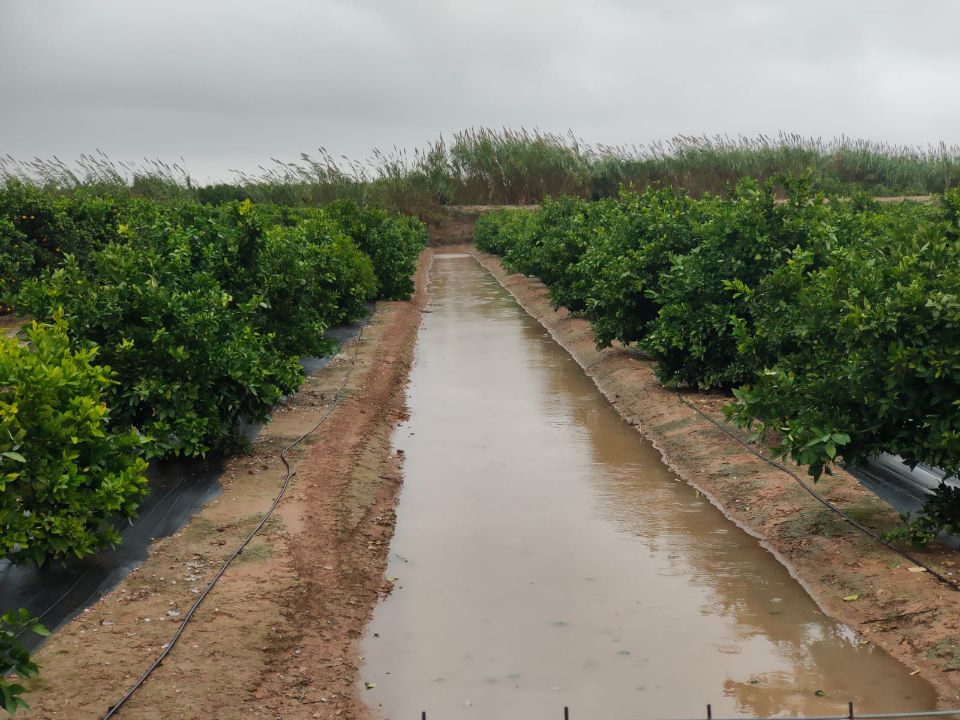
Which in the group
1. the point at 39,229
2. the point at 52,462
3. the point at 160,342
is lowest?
the point at 52,462

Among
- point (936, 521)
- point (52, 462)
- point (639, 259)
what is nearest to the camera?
point (52, 462)

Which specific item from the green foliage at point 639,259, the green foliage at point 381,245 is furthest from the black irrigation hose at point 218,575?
the green foliage at point 381,245

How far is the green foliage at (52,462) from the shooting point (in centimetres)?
650

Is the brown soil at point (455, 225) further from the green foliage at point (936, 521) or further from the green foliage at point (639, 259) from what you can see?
the green foliage at point (936, 521)

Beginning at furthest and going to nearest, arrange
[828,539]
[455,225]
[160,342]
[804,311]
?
[455,225]
[804,311]
[160,342]
[828,539]

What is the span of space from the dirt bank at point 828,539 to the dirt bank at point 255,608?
3299mm

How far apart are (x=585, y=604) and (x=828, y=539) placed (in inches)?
87.4

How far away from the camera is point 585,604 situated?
7.45 meters

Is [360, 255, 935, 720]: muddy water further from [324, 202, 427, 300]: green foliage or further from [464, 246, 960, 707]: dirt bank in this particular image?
[324, 202, 427, 300]: green foliage

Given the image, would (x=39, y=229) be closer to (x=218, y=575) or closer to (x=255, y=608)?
(x=218, y=575)

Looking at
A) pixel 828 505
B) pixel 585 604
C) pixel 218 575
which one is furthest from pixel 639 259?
pixel 218 575

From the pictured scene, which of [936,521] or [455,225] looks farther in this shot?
[455,225]

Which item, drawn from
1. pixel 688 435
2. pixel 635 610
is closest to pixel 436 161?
pixel 688 435

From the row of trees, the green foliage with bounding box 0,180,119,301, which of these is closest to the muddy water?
the row of trees
